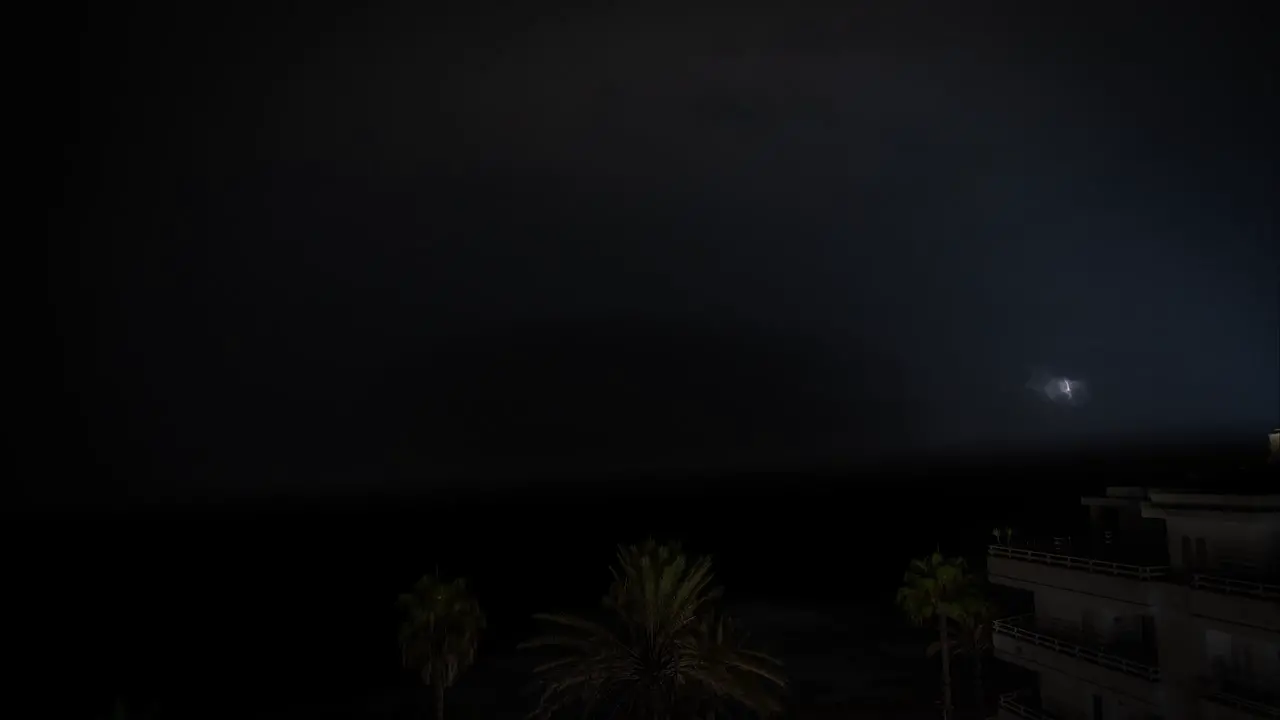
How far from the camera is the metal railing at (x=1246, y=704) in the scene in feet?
85.5

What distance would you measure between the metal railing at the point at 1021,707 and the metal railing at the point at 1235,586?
965 cm

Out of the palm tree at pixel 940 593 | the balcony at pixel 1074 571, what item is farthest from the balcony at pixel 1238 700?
the palm tree at pixel 940 593

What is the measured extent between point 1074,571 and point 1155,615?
3.92 m

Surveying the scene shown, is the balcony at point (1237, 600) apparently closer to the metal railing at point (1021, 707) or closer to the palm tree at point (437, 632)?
the metal railing at point (1021, 707)

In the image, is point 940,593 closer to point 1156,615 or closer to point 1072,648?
point 1072,648

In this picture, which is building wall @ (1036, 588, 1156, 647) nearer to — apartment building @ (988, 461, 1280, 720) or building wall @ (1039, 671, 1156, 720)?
apartment building @ (988, 461, 1280, 720)

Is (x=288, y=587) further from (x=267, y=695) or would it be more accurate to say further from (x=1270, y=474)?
(x=1270, y=474)

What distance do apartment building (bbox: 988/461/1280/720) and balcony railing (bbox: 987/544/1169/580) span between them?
0.16 feet

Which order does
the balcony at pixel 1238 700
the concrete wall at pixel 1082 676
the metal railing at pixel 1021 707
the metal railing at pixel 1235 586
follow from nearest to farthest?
the metal railing at pixel 1235 586, the balcony at pixel 1238 700, the concrete wall at pixel 1082 676, the metal railing at pixel 1021 707

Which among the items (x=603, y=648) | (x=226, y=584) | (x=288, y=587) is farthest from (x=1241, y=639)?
(x=226, y=584)

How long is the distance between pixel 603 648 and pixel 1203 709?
19.6m

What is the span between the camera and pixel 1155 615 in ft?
98.6

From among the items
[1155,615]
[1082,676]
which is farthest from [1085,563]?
[1082,676]

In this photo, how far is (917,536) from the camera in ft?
597
